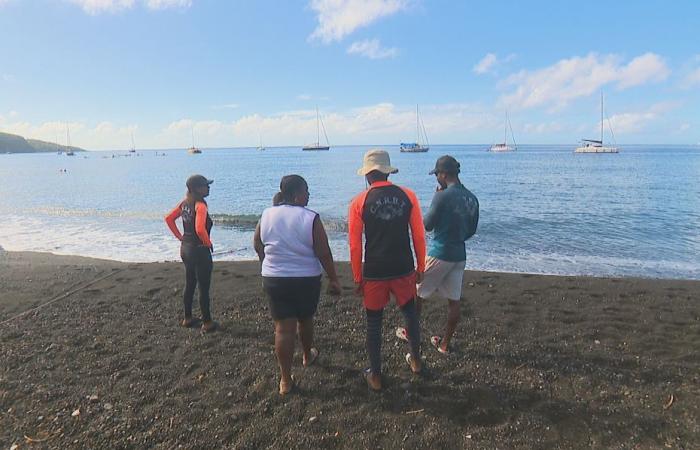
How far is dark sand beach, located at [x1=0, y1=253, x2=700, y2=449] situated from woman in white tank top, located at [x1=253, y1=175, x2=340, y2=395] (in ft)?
2.71

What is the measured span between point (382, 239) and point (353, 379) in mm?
1578

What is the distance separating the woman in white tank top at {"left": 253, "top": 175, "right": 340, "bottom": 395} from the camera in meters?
3.56

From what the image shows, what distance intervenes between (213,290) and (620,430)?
6207 millimetres

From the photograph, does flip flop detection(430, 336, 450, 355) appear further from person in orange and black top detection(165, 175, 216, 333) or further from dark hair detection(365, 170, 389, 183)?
person in orange and black top detection(165, 175, 216, 333)

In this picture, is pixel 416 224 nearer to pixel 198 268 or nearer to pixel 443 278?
pixel 443 278

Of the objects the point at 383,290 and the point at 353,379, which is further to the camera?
the point at 353,379

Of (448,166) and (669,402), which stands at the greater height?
(448,166)

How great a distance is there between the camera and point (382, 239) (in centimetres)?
360

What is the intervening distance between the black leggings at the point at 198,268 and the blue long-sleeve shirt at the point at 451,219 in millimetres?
2823

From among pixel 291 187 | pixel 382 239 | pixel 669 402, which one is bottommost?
pixel 669 402

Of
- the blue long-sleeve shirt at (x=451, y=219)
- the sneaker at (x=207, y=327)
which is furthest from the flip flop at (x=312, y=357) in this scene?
the blue long-sleeve shirt at (x=451, y=219)

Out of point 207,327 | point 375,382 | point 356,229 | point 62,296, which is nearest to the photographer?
point 356,229

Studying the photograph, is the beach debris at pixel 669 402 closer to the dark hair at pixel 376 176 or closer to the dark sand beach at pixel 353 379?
the dark sand beach at pixel 353 379

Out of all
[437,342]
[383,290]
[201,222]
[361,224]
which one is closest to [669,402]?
[437,342]
